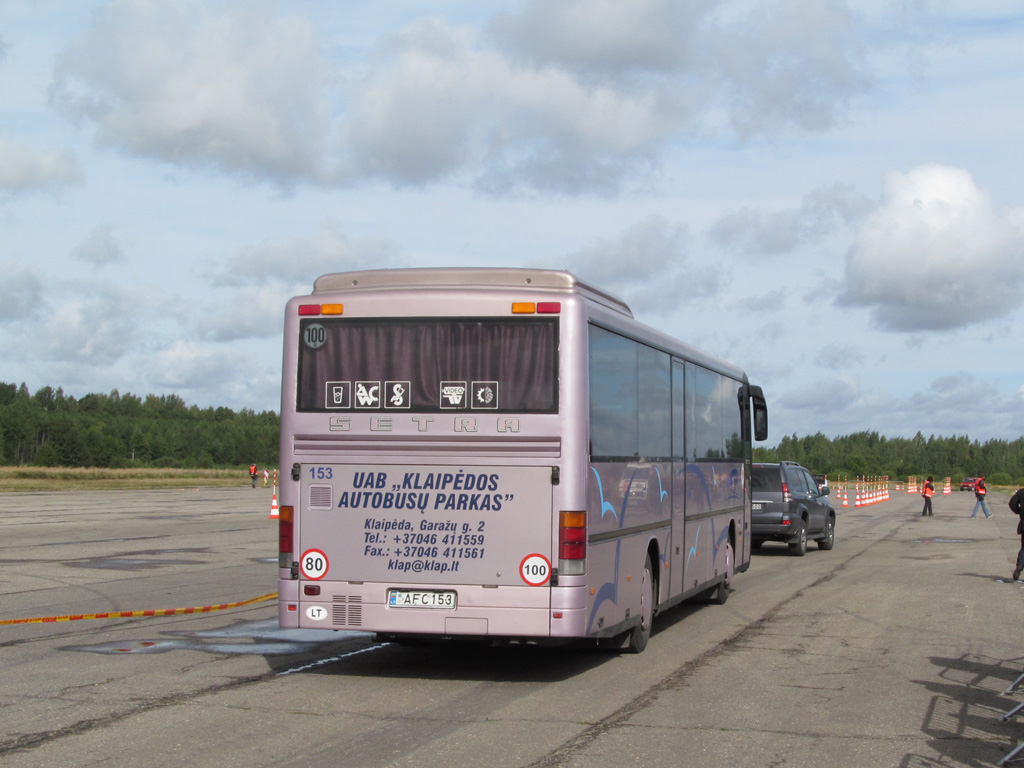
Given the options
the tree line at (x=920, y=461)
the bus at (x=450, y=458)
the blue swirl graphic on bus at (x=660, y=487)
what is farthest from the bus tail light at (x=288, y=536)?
the tree line at (x=920, y=461)

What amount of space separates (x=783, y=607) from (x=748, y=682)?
19.1 ft

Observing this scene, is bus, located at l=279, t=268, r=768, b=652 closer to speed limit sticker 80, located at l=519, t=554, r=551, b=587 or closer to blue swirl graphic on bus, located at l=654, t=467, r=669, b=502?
speed limit sticker 80, located at l=519, t=554, r=551, b=587

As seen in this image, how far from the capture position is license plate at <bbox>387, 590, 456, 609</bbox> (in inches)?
353

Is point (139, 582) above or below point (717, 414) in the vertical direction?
below

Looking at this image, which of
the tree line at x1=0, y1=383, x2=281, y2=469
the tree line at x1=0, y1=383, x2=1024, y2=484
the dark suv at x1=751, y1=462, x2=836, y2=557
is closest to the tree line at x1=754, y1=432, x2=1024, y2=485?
the tree line at x1=0, y1=383, x2=1024, y2=484

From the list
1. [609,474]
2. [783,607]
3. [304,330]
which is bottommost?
[783,607]

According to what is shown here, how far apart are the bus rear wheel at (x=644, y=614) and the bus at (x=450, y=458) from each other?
44.2 inches

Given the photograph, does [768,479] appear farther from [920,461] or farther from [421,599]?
[920,461]

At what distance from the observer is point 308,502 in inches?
367

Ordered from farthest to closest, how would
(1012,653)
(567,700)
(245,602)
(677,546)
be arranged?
(245,602)
(677,546)
(1012,653)
(567,700)

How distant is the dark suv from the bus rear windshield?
51.3ft

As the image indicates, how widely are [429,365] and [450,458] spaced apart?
0.76 meters

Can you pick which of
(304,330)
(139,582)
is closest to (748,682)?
(304,330)

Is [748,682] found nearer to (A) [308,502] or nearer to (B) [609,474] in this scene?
(B) [609,474]
